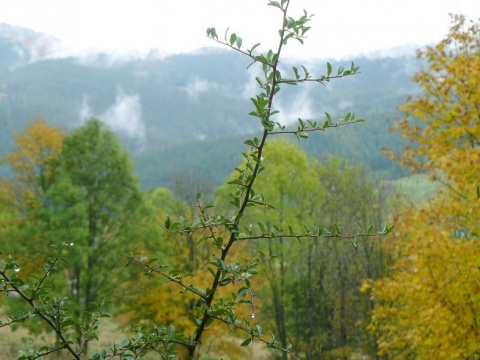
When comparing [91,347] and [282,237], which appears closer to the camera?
[282,237]

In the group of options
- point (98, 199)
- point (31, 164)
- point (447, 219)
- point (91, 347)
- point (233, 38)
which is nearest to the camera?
point (233, 38)

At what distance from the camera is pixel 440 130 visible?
8.67 metres

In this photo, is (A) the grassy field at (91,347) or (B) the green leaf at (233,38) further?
(A) the grassy field at (91,347)

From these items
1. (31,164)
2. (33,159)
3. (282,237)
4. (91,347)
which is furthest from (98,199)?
(282,237)

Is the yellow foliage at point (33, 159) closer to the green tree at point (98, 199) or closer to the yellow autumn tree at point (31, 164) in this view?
the yellow autumn tree at point (31, 164)

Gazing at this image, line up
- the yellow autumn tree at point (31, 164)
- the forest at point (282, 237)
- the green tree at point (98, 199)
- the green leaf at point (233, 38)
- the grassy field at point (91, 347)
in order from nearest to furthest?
the green leaf at point (233, 38) < the forest at point (282, 237) < the grassy field at point (91, 347) < the green tree at point (98, 199) < the yellow autumn tree at point (31, 164)

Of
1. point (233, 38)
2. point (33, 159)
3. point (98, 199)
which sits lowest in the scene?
point (98, 199)

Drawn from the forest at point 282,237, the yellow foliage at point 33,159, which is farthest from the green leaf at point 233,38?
the yellow foliage at point 33,159

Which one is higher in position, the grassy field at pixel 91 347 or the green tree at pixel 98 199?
the green tree at pixel 98 199

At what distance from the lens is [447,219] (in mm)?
8711

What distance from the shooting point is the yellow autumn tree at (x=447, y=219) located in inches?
279

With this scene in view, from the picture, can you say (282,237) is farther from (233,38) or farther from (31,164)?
(31,164)

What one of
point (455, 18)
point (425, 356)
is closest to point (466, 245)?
point (425, 356)

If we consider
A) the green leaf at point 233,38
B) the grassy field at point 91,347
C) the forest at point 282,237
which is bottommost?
the grassy field at point 91,347
